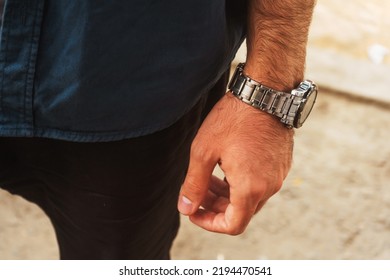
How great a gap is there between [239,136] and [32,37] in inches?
12.4

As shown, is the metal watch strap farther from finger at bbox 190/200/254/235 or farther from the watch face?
finger at bbox 190/200/254/235

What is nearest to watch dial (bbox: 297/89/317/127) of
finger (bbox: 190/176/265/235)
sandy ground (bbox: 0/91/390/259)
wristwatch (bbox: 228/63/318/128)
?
wristwatch (bbox: 228/63/318/128)

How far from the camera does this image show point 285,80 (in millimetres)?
807

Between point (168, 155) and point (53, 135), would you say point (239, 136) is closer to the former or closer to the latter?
point (168, 155)

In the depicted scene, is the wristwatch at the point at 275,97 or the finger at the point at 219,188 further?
the finger at the point at 219,188

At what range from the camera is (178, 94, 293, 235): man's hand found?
77 centimetres

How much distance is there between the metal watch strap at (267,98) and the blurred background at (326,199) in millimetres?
1007

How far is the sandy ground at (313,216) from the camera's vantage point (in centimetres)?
173

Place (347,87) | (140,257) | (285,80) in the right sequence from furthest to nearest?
1. (347,87)
2. (140,257)
3. (285,80)

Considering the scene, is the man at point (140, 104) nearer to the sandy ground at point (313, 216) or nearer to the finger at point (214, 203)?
the finger at point (214, 203)

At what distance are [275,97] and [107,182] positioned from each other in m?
0.30

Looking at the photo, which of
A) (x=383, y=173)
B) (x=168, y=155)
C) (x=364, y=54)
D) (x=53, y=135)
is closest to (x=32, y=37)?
(x=53, y=135)

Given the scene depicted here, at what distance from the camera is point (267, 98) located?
0.78 m

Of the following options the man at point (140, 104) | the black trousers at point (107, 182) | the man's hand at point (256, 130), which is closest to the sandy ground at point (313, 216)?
the black trousers at point (107, 182)
